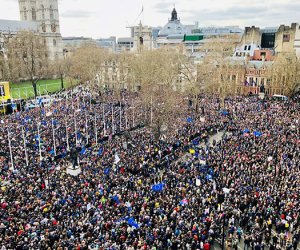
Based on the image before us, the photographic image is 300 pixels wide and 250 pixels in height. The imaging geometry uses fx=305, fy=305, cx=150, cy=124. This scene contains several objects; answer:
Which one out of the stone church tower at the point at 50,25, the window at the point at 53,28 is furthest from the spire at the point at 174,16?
the window at the point at 53,28

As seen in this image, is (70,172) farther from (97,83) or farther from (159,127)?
(97,83)

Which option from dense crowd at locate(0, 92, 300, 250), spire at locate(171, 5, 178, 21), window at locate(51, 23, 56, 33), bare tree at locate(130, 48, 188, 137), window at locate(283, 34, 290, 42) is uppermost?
spire at locate(171, 5, 178, 21)

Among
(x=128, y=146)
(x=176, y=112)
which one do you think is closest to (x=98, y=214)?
(x=128, y=146)

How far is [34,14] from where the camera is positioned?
4540 inches

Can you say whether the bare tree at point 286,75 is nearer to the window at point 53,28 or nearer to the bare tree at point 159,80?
the bare tree at point 159,80

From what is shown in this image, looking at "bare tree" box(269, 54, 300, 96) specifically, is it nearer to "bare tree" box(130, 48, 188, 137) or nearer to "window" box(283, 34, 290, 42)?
"window" box(283, 34, 290, 42)

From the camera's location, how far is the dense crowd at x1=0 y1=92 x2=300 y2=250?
15.9 metres

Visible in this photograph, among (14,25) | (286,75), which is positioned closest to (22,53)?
(14,25)

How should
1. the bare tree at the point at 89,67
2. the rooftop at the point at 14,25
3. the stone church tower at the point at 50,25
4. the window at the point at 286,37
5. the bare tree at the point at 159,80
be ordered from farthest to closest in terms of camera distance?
the rooftop at the point at 14,25 < the stone church tower at the point at 50,25 < the window at the point at 286,37 < the bare tree at the point at 89,67 < the bare tree at the point at 159,80

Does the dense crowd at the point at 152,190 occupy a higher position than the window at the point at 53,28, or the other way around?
the window at the point at 53,28

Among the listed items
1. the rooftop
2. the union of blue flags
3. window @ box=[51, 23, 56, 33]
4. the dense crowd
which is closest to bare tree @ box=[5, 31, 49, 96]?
window @ box=[51, 23, 56, 33]

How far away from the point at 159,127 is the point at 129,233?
17839mm

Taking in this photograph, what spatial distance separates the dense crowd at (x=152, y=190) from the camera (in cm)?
1593

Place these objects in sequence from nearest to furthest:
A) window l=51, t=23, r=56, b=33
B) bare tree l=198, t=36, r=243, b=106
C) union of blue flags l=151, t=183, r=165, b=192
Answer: union of blue flags l=151, t=183, r=165, b=192
bare tree l=198, t=36, r=243, b=106
window l=51, t=23, r=56, b=33
